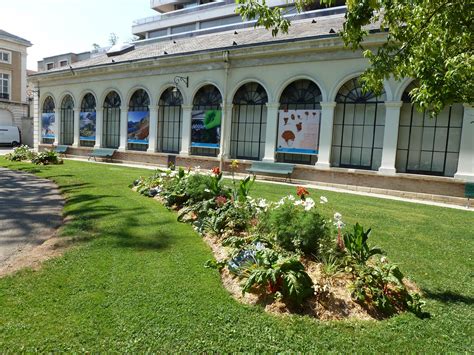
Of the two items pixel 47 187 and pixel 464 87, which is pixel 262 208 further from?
pixel 47 187

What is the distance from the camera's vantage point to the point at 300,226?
4.50m

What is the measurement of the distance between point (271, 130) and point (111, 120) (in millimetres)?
11876

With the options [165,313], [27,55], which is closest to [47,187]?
[165,313]

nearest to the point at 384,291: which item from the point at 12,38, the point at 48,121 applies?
the point at 48,121

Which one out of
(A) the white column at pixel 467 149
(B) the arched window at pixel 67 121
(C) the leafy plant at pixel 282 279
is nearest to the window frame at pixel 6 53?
(B) the arched window at pixel 67 121

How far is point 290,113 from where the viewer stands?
1521 centimetres

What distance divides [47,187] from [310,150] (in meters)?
9.56

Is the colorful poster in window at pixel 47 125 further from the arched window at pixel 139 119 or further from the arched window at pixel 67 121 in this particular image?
the arched window at pixel 139 119

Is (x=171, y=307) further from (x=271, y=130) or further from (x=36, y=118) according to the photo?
(x=36, y=118)

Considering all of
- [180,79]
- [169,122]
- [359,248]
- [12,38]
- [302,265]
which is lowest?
[302,265]

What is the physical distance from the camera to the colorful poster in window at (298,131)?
1468 centimetres

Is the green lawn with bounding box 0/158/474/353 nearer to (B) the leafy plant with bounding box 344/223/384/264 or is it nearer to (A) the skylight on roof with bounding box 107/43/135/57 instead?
(B) the leafy plant with bounding box 344/223/384/264

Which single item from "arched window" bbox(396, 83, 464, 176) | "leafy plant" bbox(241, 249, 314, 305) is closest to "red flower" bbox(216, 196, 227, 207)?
"leafy plant" bbox(241, 249, 314, 305)

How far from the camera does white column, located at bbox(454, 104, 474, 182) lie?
11852mm
